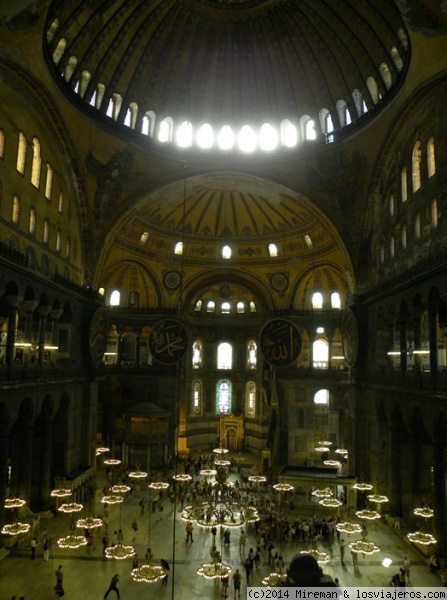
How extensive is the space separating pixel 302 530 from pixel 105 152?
1651cm

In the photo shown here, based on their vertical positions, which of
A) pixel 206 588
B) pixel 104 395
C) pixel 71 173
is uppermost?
pixel 71 173

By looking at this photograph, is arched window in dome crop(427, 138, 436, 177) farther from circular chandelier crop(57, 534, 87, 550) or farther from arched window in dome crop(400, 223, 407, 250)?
circular chandelier crop(57, 534, 87, 550)

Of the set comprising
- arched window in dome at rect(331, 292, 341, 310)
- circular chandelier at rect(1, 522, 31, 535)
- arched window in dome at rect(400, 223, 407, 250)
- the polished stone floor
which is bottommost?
the polished stone floor

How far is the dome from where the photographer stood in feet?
60.8

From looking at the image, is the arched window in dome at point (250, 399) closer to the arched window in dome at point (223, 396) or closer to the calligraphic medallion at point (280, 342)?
the arched window in dome at point (223, 396)

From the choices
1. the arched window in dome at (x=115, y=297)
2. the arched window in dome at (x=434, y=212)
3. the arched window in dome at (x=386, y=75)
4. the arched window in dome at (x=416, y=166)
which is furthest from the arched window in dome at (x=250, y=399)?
the arched window in dome at (x=386, y=75)

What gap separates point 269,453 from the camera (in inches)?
1126

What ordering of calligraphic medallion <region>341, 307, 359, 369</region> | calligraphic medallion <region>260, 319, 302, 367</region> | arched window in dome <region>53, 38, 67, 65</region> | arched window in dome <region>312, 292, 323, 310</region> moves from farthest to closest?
arched window in dome <region>312, 292, 323, 310</region> → calligraphic medallion <region>341, 307, 359, 369</region> → arched window in dome <region>53, 38, 67, 65</region> → calligraphic medallion <region>260, 319, 302, 367</region>

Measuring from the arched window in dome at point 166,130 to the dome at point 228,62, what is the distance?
4 centimetres

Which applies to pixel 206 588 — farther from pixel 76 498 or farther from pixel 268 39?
pixel 268 39

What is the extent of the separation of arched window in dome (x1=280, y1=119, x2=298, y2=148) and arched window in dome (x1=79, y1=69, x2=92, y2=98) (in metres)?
8.42

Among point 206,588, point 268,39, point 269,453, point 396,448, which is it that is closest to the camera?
point 206,588

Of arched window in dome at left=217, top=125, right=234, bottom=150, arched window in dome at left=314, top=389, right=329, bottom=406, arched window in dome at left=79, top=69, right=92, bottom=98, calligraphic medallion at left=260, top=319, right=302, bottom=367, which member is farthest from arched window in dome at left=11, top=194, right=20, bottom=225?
arched window in dome at left=314, top=389, right=329, bottom=406

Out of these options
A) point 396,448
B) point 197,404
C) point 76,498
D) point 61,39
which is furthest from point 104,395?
point 61,39
